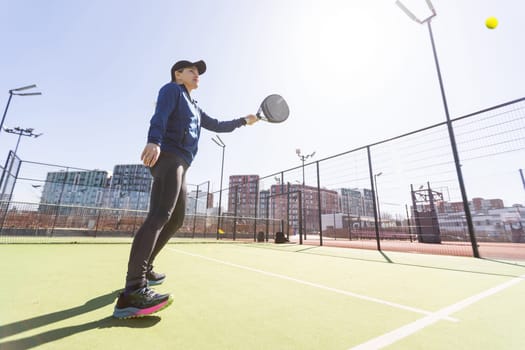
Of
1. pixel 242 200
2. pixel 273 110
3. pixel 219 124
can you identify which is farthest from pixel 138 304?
pixel 242 200

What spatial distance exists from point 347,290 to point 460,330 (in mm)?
877

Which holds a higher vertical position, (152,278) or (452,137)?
(452,137)

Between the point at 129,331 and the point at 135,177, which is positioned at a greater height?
the point at 135,177

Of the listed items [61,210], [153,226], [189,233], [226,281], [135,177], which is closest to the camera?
[153,226]

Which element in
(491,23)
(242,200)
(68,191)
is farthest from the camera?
(242,200)

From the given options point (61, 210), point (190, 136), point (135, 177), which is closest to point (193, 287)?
point (190, 136)

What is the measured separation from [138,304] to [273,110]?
2699 millimetres

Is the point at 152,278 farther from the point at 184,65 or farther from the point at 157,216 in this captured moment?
the point at 184,65

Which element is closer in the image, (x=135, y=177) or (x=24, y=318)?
(x=24, y=318)

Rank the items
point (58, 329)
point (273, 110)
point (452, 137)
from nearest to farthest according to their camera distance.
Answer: point (58, 329), point (273, 110), point (452, 137)

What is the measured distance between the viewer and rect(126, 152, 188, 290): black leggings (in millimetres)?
1450

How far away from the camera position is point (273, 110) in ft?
10.7

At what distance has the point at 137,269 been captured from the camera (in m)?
1.44

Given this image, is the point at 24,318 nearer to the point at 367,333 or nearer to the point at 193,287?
the point at 193,287
